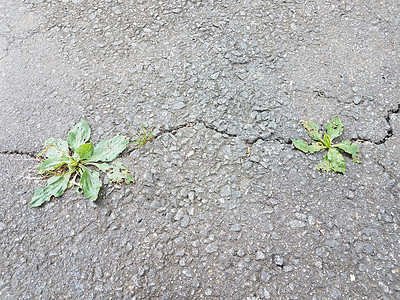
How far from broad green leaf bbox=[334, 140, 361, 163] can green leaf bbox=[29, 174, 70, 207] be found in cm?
150

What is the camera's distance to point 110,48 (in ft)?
8.32

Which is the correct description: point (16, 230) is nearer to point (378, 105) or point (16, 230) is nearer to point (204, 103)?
point (204, 103)

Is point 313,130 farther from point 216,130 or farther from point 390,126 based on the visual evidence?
point 216,130

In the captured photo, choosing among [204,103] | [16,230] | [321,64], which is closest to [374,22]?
[321,64]

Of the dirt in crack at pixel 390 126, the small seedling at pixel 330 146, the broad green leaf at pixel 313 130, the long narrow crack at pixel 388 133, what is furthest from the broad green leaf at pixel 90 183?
the dirt in crack at pixel 390 126

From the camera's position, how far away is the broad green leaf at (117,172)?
6.42 ft

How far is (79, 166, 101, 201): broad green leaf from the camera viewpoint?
1.90 meters

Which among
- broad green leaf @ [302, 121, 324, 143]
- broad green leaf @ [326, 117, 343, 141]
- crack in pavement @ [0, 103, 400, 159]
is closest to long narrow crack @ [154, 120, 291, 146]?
crack in pavement @ [0, 103, 400, 159]

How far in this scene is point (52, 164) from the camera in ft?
6.56

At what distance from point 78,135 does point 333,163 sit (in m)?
1.44

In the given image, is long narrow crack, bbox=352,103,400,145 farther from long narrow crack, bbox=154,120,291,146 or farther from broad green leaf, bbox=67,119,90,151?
broad green leaf, bbox=67,119,90,151

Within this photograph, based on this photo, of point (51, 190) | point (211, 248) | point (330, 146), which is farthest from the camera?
point (330, 146)

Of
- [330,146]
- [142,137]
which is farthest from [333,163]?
[142,137]

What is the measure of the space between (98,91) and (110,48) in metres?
0.40
